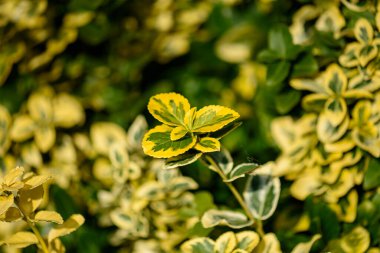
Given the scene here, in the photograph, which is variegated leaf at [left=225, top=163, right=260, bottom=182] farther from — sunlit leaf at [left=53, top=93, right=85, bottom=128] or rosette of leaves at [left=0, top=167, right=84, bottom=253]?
sunlit leaf at [left=53, top=93, right=85, bottom=128]

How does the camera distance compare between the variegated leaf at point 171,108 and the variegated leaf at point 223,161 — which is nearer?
the variegated leaf at point 171,108

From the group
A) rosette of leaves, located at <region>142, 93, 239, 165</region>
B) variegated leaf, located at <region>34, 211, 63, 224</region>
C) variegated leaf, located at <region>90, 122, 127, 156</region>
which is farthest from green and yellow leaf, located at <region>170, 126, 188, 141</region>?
variegated leaf, located at <region>90, 122, 127, 156</region>

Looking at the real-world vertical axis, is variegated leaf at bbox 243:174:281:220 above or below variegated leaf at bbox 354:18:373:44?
below

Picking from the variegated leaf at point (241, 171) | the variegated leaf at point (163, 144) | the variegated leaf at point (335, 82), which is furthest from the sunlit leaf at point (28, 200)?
the variegated leaf at point (335, 82)

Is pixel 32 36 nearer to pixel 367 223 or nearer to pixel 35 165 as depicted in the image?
pixel 35 165

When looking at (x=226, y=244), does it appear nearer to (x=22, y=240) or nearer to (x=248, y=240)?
(x=248, y=240)

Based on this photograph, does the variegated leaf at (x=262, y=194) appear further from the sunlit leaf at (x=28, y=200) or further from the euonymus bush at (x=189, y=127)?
the sunlit leaf at (x=28, y=200)

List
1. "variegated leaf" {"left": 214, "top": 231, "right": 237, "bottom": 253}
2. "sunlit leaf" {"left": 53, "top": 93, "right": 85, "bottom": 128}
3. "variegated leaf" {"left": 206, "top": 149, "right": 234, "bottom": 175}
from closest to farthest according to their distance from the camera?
"variegated leaf" {"left": 214, "top": 231, "right": 237, "bottom": 253} → "variegated leaf" {"left": 206, "top": 149, "right": 234, "bottom": 175} → "sunlit leaf" {"left": 53, "top": 93, "right": 85, "bottom": 128}

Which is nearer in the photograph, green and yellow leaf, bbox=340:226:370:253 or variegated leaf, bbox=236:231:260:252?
variegated leaf, bbox=236:231:260:252
